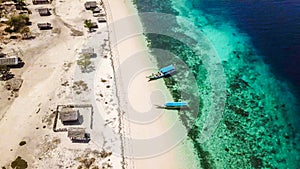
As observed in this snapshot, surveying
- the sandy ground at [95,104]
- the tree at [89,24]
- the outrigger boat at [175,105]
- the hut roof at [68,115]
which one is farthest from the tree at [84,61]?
the outrigger boat at [175,105]

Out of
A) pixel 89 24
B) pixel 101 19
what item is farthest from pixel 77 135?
pixel 101 19

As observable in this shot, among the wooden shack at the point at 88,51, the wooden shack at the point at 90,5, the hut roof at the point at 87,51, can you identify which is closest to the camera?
the wooden shack at the point at 88,51

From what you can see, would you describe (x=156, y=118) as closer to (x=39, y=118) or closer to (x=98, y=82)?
(x=98, y=82)

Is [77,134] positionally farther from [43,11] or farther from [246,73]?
[43,11]

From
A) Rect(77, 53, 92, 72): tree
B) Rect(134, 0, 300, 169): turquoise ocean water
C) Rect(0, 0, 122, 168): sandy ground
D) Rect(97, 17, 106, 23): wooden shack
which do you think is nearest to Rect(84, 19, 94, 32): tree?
Rect(0, 0, 122, 168): sandy ground

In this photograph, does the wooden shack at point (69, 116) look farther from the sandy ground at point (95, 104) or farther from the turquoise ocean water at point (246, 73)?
the turquoise ocean water at point (246, 73)

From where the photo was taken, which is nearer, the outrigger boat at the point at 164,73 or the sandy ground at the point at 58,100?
the sandy ground at the point at 58,100

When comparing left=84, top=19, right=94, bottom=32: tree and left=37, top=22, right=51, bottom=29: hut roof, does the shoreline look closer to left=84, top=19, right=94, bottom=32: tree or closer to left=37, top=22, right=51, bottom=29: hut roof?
left=84, top=19, right=94, bottom=32: tree
